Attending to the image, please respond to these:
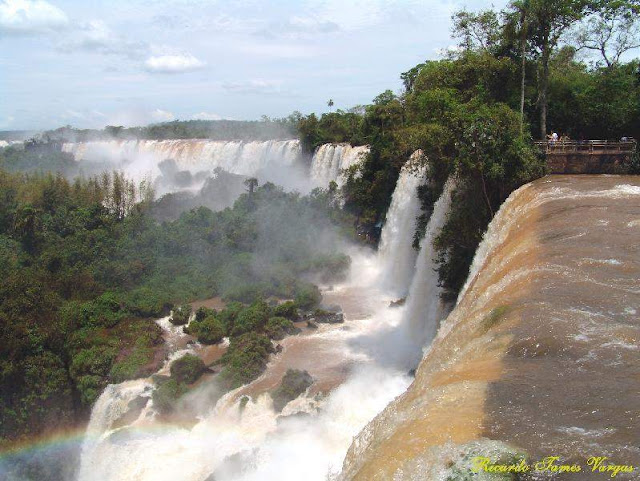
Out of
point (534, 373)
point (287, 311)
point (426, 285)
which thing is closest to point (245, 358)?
point (287, 311)

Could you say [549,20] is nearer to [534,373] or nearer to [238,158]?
[534,373]

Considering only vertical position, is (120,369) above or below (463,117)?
below

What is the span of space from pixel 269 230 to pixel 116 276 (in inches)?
321

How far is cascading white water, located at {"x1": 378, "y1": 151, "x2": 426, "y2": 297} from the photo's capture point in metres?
21.1

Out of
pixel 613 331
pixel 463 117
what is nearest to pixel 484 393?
pixel 613 331

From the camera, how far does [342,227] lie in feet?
91.1

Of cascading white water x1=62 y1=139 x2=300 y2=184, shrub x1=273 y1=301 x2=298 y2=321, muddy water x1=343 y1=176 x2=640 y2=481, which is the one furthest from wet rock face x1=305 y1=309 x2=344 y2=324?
cascading white water x1=62 y1=139 x2=300 y2=184

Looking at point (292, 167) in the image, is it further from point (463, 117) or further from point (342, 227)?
point (463, 117)

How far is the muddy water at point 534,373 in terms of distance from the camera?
4379mm

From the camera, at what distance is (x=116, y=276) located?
23.8 m

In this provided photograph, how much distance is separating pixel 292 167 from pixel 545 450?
109 feet

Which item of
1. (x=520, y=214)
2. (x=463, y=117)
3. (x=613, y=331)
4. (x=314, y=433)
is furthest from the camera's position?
(x=463, y=117)

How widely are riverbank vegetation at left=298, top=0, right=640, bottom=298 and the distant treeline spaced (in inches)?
1096

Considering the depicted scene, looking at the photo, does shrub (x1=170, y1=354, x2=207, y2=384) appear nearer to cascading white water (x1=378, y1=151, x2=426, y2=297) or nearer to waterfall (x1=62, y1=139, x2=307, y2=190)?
cascading white water (x1=378, y1=151, x2=426, y2=297)
